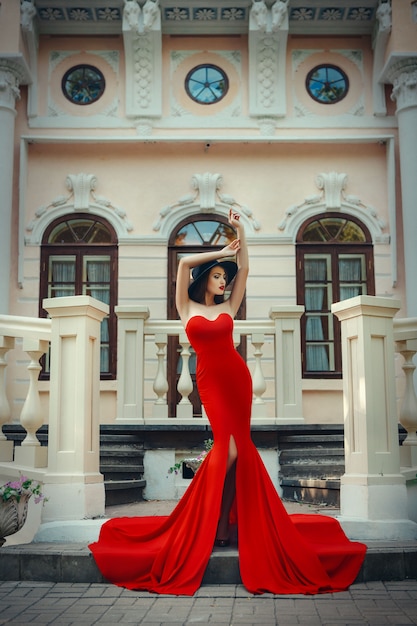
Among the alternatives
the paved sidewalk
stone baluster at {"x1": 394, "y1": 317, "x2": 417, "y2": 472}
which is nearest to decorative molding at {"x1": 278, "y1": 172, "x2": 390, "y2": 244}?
stone baluster at {"x1": 394, "y1": 317, "x2": 417, "y2": 472}

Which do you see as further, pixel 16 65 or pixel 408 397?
pixel 16 65

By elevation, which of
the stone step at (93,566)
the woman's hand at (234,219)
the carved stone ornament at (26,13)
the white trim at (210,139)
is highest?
the carved stone ornament at (26,13)

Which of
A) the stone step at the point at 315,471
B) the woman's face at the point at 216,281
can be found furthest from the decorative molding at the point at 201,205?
the woman's face at the point at 216,281

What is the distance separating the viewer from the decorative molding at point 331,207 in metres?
11.6

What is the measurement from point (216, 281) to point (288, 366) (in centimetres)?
328

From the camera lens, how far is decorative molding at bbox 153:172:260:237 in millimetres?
11633

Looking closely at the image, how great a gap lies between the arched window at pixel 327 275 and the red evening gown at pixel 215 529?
6.16 metres

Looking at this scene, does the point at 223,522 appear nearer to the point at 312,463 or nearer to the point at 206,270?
the point at 206,270

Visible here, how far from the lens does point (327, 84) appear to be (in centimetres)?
1198

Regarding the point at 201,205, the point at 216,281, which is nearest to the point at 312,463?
the point at 216,281

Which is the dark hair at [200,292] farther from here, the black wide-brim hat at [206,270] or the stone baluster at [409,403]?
the stone baluster at [409,403]

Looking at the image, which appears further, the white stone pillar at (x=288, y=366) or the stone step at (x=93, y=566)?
the white stone pillar at (x=288, y=366)

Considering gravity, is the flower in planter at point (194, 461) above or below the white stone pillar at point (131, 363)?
below

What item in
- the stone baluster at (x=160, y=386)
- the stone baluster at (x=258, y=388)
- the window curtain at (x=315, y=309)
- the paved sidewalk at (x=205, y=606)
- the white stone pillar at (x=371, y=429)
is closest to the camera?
the paved sidewalk at (x=205, y=606)
